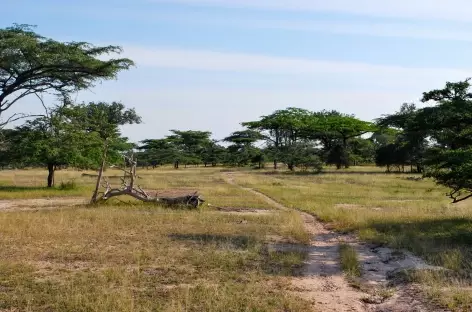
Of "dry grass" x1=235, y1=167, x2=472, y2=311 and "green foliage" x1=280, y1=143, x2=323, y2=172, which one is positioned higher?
"green foliage" x1=280, y1=143, x2=323, y2=172

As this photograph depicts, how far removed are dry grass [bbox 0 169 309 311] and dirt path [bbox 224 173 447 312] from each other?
0.44 m

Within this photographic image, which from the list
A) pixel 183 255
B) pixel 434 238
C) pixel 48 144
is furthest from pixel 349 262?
pixel 48 144

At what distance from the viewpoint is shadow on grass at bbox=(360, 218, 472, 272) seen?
12021mm

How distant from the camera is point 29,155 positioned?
3153 centimetres

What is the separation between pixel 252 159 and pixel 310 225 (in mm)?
64110

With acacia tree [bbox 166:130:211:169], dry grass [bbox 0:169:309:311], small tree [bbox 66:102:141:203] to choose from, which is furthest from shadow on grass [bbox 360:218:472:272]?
acacia tree [bbox 166:130:211:169]

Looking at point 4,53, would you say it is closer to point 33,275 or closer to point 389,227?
point 33,275

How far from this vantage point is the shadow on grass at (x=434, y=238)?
12021 millimetres

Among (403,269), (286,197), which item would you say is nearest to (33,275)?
(403,269)

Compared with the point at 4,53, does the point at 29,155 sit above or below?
below

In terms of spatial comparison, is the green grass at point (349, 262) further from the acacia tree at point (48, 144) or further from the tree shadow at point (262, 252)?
the acacia tree at point (48, 144)

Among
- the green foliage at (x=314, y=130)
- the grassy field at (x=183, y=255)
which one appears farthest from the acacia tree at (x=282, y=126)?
the grassy field at (x=183, y=255)

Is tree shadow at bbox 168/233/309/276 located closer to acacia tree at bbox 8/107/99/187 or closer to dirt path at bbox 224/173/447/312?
dirt path at bbox 224/173/447/312

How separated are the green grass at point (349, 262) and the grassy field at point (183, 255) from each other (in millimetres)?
64
